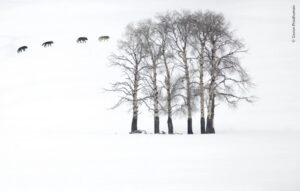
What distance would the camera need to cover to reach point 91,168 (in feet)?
65.0

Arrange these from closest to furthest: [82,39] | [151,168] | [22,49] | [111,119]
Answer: [151,168] < [111,119] < [22,49] < [82,39]

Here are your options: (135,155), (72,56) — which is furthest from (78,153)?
(72,56)

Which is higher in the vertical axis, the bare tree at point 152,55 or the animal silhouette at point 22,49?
the animal silhouette at point 22,49

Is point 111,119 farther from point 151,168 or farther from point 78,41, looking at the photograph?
point 78,41

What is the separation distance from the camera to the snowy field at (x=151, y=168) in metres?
16.0

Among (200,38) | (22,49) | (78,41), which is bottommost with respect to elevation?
(200,38)

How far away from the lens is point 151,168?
1967 cm

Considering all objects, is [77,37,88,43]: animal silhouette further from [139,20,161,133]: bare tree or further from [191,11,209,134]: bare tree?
[191,11,209,134]: bare tree

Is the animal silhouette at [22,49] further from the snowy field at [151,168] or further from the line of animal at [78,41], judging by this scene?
the snowy field at [151,168]

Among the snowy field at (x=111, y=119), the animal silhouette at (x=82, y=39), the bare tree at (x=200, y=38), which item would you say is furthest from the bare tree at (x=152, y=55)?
the animal silhouette at (x=82, y=39)

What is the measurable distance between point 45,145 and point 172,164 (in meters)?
11.8

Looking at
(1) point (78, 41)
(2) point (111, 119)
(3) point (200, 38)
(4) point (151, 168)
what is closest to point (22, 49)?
(1) point (78, 41)

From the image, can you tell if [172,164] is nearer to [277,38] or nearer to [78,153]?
[78,153]

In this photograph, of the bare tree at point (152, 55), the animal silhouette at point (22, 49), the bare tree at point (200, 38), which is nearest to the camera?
the bare tree at point (200, 38)
